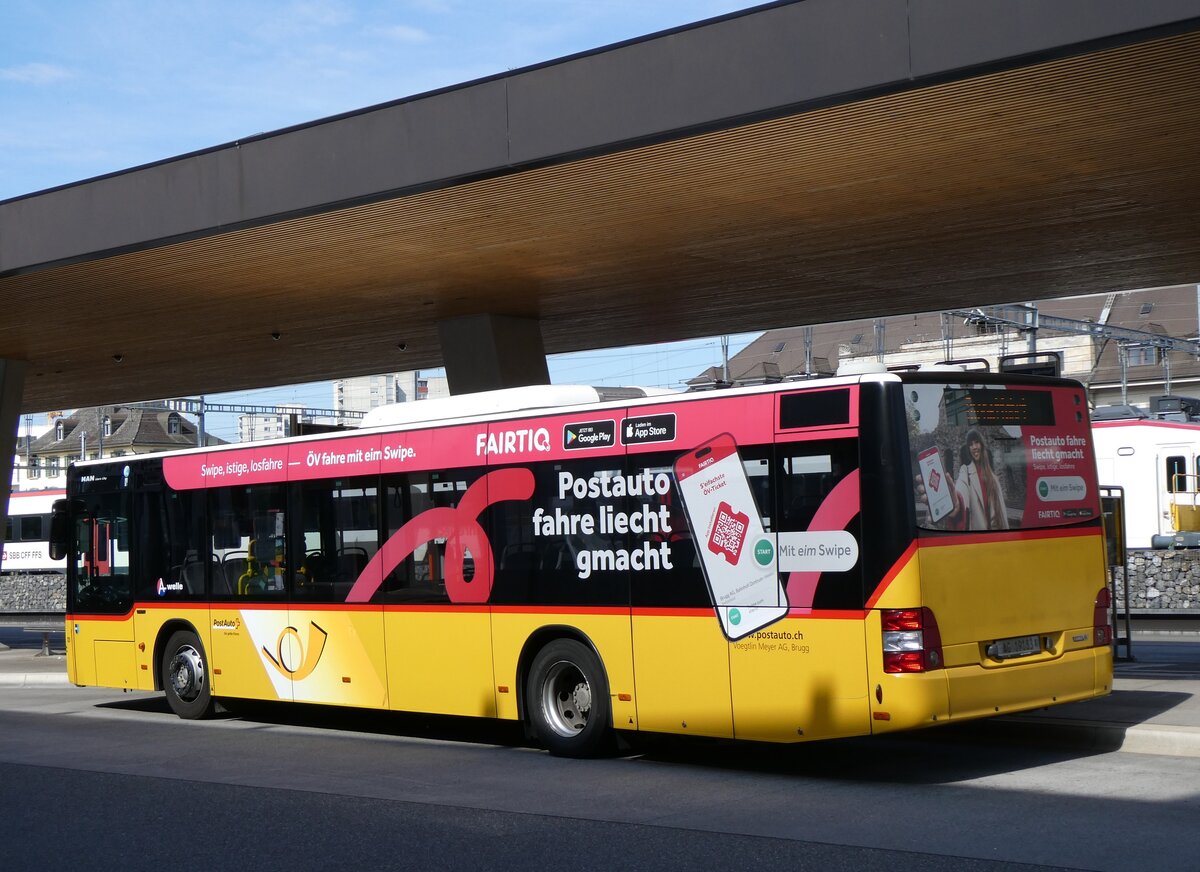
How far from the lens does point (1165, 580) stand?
27.9 metres

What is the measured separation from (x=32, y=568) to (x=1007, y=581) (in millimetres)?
55725

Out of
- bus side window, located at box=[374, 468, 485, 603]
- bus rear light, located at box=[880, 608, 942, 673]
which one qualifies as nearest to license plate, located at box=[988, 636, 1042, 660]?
bus rear light, located at box=[880, 608, 942, 673]

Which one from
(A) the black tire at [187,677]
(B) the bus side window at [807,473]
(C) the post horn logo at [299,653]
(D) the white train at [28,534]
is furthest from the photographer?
(D) the white train at [28,534]

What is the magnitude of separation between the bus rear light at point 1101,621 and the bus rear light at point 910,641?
6.36 ft

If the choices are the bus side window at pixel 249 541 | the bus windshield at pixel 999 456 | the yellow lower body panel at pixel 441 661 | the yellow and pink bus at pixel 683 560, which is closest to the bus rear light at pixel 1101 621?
the yellow and pink bus at pixel 683 560

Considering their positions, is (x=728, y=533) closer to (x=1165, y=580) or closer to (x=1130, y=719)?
(x=1130, y=719)

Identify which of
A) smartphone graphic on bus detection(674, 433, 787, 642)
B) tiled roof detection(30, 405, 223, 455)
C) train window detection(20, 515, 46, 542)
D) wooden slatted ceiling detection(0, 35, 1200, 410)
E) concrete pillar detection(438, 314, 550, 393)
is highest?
tiled roof detection(30, 405, 223, 455)

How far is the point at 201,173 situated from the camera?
49.9 feet

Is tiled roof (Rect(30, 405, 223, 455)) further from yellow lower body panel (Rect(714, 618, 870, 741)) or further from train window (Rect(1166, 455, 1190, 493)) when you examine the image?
yellow lower body panel (Rect(714, 618, 870, 741))

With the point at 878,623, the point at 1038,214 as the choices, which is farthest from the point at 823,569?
the point at 1038,214

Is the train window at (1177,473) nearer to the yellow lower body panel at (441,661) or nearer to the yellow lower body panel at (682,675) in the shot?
the yellow lower body panel at (441,661)

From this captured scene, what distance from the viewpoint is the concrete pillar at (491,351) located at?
818 inches

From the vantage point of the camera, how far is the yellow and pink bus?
31.4 feet

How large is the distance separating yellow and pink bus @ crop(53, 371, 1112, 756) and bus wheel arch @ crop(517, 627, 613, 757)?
2 cm
